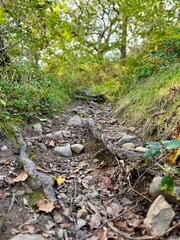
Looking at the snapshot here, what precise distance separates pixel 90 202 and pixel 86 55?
583 cm

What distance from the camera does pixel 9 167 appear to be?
1604 millimetres

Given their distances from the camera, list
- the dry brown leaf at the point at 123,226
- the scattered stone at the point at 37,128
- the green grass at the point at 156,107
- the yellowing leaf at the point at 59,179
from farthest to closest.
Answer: the scattered stone at the point at 37,128 → the green grass at the point at 156,107 → the yellowing leaf at the point at 59,179 → the dry brown leaf at the point at 123,226

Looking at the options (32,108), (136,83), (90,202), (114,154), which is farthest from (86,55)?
(90,202)

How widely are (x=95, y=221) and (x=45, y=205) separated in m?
0.31

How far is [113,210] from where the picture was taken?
1268 millimetres

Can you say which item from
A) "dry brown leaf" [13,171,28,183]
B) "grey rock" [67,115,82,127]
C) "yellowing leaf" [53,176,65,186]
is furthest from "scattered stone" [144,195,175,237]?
"grey rock" [67,115,82,127]

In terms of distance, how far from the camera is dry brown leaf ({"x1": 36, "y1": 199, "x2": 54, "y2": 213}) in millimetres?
1212

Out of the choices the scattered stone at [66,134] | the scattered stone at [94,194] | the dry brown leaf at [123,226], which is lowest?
the dry brown leaf at [123,226]

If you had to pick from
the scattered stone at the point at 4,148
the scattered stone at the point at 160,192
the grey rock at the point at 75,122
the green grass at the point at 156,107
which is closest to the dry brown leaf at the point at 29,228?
the scattered stone at the point at 160,192

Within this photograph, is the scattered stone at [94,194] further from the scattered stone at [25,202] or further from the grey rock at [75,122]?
the grey rock at [75,122]

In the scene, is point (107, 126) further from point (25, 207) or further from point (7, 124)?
point (25, 207)

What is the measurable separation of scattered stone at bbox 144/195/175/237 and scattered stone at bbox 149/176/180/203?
0.19ft

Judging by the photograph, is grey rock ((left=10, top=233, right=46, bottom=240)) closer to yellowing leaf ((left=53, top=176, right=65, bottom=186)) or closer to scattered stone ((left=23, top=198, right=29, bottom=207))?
scattered stone ((left=23, top=198, right=29, bottom=207))

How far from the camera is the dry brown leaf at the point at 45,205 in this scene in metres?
1.21
